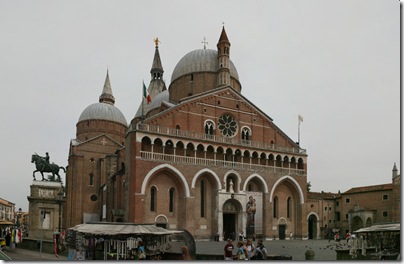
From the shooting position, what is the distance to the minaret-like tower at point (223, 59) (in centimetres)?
4194

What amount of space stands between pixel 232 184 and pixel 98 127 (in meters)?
26.5

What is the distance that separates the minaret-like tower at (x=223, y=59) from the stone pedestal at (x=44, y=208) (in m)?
17.4

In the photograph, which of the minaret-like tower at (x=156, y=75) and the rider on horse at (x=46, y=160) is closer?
the rider on horse at (x=46, y=160)

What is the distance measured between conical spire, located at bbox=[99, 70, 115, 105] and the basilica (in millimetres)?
18773

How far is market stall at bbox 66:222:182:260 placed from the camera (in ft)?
51.2

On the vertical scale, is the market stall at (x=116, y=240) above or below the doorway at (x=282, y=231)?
above

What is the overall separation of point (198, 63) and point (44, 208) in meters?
20.0

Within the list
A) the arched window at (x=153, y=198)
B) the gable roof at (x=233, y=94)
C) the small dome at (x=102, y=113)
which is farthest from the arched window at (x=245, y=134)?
the small dome at (x=102, y=113)

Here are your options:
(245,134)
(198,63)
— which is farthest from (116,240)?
(198,63)

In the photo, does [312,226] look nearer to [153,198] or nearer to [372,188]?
[372,188]

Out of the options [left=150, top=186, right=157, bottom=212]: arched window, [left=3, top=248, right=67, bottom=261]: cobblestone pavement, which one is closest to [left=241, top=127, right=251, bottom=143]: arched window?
[left=150, top=186, right=157, bottom=212]: arched window

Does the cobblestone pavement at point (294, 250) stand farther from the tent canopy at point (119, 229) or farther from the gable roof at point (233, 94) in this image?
the gable roof at point (233, 94)

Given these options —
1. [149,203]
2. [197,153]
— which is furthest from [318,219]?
[149,203]

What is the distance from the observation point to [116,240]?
15977 millimetres
